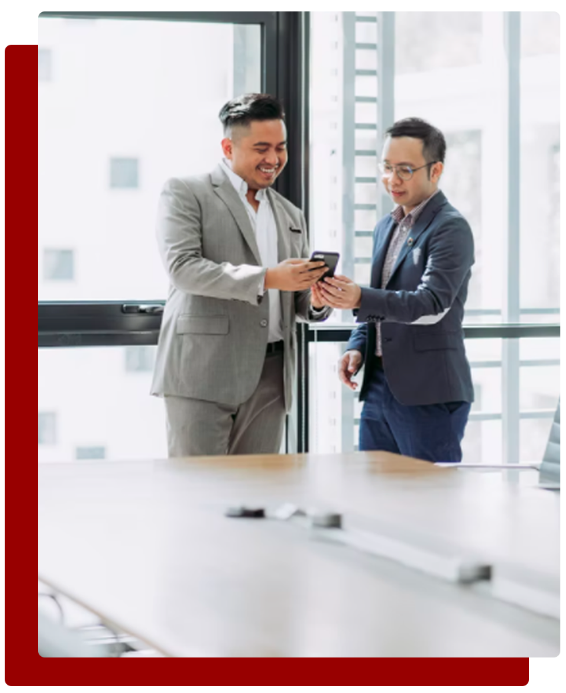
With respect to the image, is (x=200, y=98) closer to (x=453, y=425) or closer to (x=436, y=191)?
(x=436, y=191)

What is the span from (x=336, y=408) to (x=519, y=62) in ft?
5.76

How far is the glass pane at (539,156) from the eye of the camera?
13.3 ft

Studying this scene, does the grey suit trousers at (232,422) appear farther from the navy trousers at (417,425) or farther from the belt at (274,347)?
the navy trousers at (417,425)

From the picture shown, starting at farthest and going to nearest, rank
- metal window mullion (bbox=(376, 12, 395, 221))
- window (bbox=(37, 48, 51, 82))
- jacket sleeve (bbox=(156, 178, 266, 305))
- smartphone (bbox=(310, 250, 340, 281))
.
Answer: metal window mullion (bbox=(376, 12, 395, 221)), window (bbox=(37, 48, 51, 82)), smartphone (bbox=(310, 250, 340, 281)), jacket sleeve (bbox=(156, 178, 266, 305))

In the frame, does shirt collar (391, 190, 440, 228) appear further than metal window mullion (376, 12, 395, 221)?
No

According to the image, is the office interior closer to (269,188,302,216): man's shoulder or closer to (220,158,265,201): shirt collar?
(269,188,302,216): man's shoulder

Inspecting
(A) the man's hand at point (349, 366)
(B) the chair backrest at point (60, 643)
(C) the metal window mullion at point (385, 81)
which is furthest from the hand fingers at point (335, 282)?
(B) the chair backrest at point (60, 643)

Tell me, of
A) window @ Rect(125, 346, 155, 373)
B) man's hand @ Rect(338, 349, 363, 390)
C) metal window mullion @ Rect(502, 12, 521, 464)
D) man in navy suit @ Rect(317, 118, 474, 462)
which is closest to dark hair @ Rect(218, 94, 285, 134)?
man in navy suit @ Rect(317, 118, 474, 462)

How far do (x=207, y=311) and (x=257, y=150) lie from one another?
60cm

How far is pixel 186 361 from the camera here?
309cm

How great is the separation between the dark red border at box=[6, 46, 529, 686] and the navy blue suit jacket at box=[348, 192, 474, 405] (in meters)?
1.90

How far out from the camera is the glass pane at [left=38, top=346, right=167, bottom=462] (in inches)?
148

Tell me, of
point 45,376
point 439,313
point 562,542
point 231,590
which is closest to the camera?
point 231,590

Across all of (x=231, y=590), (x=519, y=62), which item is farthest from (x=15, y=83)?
(x=519, y=62)
